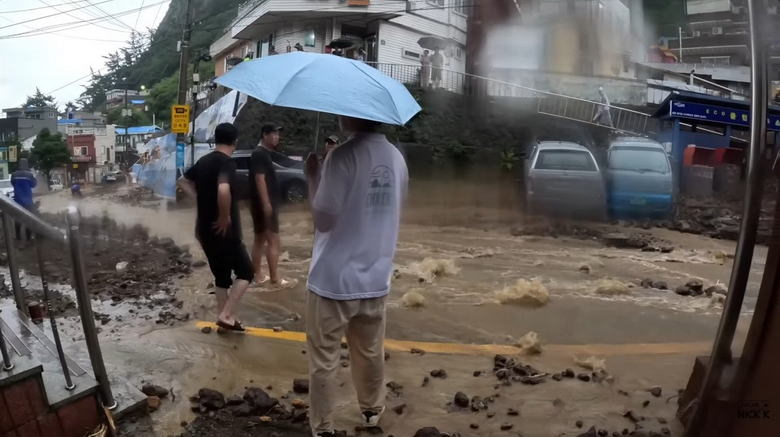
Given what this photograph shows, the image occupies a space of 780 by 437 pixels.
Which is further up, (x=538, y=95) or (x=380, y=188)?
(x=538, y=95)

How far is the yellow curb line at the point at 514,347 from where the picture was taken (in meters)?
4.38

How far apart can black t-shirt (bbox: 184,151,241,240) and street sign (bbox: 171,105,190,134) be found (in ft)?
24.5

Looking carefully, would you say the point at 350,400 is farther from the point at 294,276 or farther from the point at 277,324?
the point at 294,276

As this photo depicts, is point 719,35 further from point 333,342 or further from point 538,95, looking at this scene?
point 538,95

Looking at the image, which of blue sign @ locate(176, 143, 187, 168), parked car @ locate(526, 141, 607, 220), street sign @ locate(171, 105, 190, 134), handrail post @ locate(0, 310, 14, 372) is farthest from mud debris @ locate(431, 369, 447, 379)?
blue sign @ locate(176, 143, 187, 168)

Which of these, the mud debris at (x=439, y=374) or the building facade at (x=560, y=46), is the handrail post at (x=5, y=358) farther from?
the building facade at (x=560, y=46)

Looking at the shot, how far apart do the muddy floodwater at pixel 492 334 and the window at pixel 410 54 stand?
8.80 ft

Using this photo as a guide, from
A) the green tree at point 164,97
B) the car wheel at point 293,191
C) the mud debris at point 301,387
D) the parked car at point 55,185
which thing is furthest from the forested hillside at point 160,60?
the mud debris at point 301,387

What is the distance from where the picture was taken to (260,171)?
17.2 feet

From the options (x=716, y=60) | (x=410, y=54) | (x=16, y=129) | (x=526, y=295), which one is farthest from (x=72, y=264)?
(x=410, y=54)

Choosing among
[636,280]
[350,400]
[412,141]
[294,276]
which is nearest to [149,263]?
[294,276]

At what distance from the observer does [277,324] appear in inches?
197

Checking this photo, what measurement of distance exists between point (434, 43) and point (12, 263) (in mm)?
6059

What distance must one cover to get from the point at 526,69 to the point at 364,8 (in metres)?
4.82
